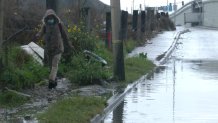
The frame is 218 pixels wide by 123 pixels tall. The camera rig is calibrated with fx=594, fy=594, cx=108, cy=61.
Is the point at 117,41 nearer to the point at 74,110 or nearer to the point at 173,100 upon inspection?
the point at 173,100

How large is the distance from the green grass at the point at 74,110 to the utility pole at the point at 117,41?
3.79 metres

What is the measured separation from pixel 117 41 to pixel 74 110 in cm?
548

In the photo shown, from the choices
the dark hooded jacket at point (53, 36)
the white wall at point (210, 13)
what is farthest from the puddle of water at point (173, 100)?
the white wall at point (210, 13)

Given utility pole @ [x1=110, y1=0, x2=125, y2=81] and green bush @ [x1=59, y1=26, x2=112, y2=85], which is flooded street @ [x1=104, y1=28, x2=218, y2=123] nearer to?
utility pole @ [x1=110, y1=0, x2=125, y2=81]

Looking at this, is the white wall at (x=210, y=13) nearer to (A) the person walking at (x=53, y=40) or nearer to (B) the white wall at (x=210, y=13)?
(B) the white wall at (x=210, y=13)

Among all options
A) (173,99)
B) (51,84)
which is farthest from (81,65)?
(173,99)

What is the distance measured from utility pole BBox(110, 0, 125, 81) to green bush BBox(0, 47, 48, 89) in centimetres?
197

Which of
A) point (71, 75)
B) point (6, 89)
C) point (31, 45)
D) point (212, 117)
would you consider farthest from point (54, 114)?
point (31, 45)

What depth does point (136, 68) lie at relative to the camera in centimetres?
2025

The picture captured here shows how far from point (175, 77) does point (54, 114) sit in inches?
382

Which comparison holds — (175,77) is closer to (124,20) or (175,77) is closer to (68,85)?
(68,85)

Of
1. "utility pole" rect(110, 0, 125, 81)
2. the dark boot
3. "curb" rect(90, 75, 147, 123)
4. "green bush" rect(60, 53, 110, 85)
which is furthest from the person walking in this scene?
"utility pole" rect(110, 0, 125, 81)

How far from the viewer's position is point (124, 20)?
28781mm

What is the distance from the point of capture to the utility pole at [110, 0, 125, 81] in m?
15.6
